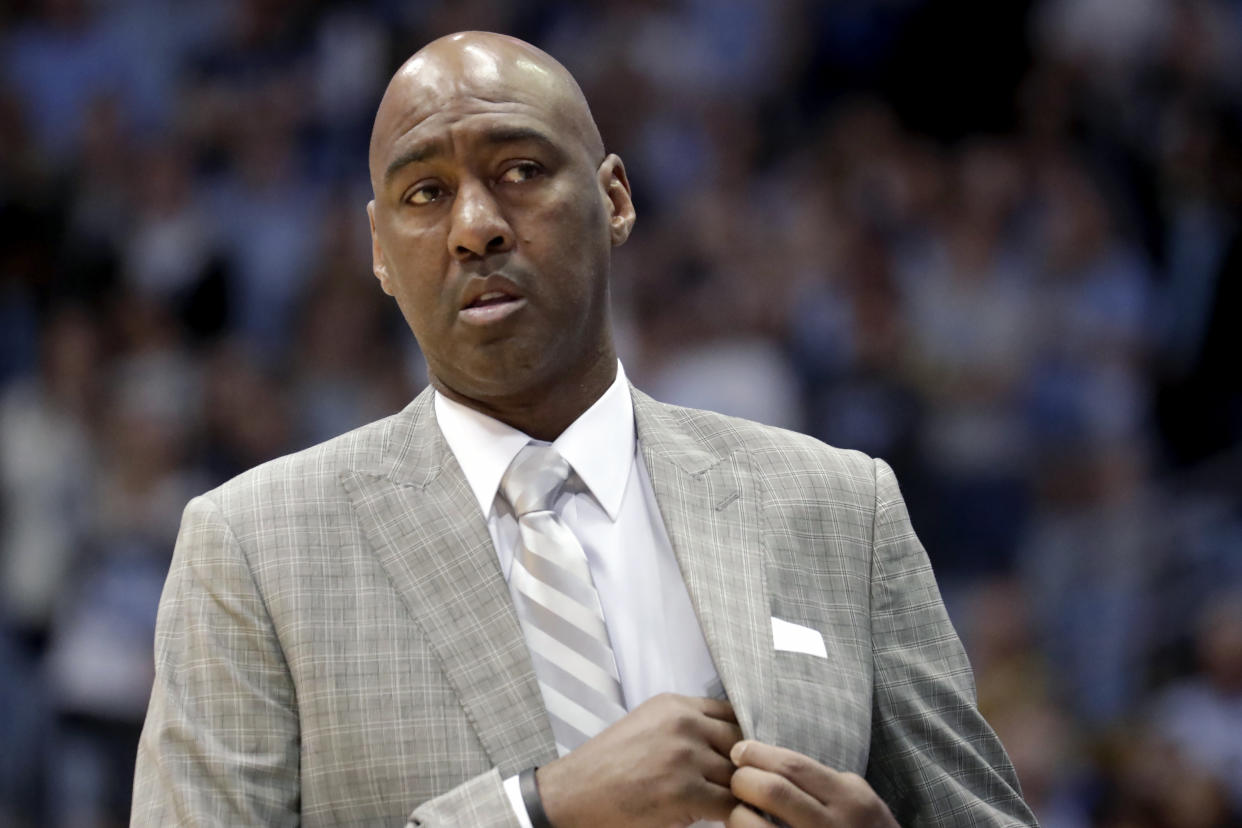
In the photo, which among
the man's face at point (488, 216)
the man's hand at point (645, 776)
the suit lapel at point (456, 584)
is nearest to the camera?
the man's hand at point (645, 776)

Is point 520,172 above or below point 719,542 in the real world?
above

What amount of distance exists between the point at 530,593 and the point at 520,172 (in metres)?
0.49

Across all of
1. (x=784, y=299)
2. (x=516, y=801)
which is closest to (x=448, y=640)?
(x=516, y=801)

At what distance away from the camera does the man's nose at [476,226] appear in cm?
186

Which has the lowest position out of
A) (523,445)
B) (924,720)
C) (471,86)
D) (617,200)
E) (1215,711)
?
(1215,711)

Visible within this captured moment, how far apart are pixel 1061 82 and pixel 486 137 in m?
4.28

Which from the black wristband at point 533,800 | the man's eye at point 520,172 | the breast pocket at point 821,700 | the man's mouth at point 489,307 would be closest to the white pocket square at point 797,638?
the breast pocket at point 821,700

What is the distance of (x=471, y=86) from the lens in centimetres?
192

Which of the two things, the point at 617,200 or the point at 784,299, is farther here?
the point at 784,299

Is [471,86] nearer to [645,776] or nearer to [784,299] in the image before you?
[645,776]

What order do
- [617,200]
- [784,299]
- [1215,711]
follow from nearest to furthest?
[617,200] → [1215,711] → [784,299]

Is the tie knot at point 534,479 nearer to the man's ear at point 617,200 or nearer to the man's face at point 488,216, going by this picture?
the man's face at point 488,216

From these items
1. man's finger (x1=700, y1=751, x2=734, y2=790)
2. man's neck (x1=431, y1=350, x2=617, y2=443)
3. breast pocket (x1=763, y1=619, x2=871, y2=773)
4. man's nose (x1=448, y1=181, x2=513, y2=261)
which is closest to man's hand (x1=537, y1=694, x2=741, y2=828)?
man's finger (x1=700, y1=751, x2=734, y2=790)

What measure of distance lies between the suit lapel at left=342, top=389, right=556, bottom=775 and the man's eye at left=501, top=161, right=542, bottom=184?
332 mm
